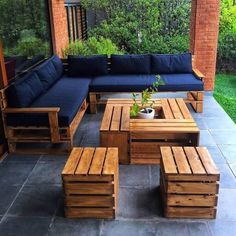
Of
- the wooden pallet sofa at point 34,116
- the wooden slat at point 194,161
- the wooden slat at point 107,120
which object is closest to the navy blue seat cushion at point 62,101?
the wooden pallet sofa at point 34,116

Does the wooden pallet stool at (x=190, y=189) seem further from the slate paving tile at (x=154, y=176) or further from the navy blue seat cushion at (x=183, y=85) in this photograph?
the navy blue seat cushion at (x=183, y=85)

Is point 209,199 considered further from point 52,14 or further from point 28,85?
point 52,14

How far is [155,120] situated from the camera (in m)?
4.00

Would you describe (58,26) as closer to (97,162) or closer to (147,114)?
(147,114)

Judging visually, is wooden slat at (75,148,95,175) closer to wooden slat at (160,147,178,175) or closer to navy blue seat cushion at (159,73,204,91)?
wooden slat at (160,147,178,175)

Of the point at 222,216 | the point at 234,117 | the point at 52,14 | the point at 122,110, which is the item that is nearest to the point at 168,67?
the point at 234,117

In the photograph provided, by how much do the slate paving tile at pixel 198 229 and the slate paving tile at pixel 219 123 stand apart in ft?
7.42

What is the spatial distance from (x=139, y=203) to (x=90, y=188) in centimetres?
56

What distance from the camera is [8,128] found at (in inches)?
159

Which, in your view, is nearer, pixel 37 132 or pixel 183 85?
pixel 37 132

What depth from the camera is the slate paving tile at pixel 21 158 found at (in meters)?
3.93

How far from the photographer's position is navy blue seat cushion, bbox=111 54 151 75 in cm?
602

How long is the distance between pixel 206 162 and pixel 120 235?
96 centimetres

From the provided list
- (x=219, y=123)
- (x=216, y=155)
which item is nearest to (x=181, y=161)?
(x=216, y=155)
